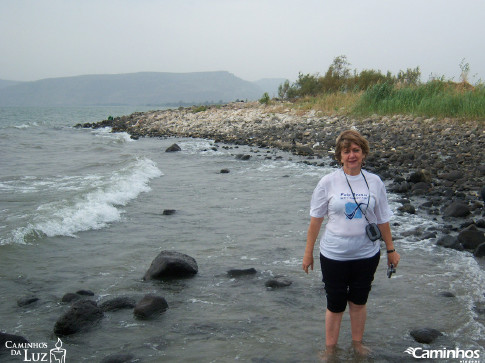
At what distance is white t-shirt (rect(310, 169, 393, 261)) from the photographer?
380cm

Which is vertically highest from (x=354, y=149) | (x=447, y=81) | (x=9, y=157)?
(x=447, y=81)

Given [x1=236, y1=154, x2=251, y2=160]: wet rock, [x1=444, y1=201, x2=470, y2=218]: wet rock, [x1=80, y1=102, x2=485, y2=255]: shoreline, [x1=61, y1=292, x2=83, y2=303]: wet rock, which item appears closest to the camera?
[x1=61, y1=292, x2=83, y2=303]: wet rock

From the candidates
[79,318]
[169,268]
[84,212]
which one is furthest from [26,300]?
[84,212]

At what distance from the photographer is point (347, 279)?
12.9 ft

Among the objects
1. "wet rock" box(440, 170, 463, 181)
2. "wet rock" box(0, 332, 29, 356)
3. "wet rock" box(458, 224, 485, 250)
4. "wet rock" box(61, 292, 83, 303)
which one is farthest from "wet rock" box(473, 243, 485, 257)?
"wet rock" box(0, 332, 29, 356)

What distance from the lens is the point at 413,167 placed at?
1382cm

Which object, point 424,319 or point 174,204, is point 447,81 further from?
point 424,319

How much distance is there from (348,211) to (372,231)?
24 centimetres

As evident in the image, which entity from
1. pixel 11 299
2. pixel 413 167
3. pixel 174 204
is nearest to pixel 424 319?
pixel 11 299

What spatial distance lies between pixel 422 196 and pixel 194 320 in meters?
7.32

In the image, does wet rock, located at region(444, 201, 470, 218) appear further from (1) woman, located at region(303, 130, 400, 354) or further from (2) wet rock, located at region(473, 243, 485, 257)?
(1) woman, located at region(303, 130, 400, 354)

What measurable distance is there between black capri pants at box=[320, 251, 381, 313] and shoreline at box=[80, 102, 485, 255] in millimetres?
1774

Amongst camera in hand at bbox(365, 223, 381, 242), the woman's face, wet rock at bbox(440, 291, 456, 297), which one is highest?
the woman's face

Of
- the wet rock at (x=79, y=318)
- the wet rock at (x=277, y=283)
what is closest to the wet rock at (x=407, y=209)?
the wet rock at (x=277, y=283)
